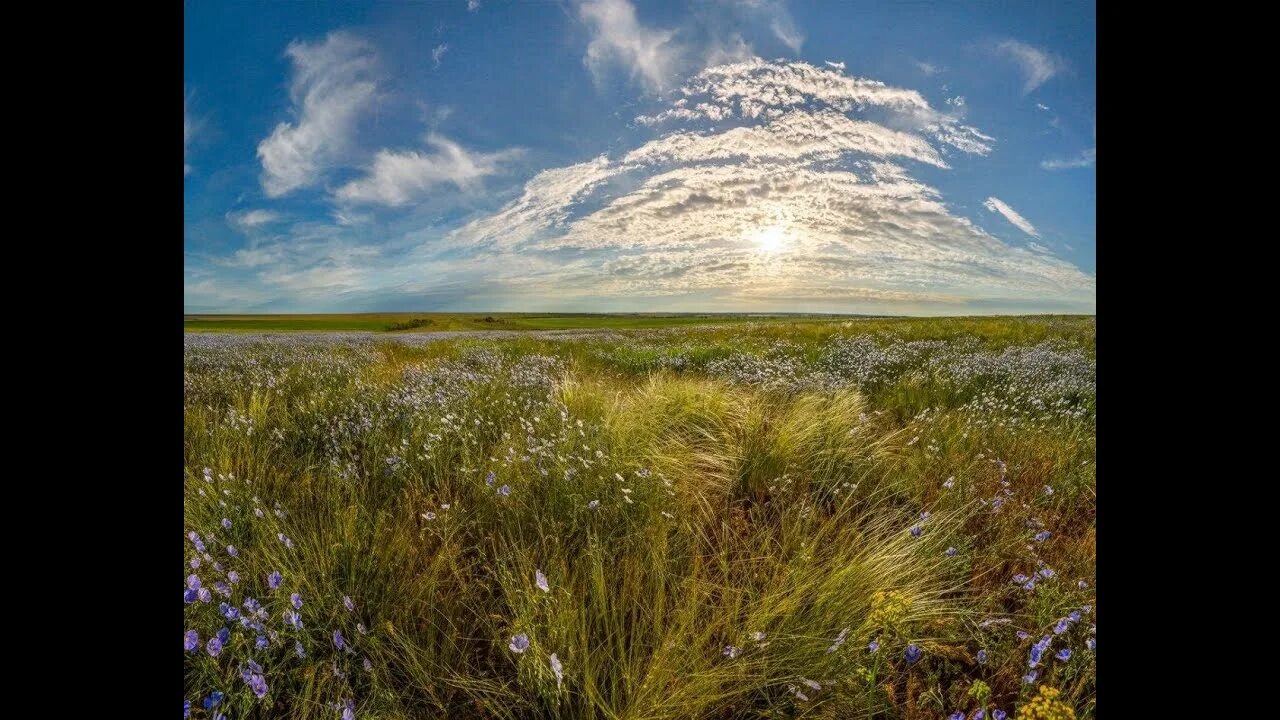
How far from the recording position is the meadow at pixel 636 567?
5.67ft

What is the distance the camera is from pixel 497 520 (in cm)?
280

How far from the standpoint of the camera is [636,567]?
7.32ft

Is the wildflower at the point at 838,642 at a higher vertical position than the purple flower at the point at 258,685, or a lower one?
lower

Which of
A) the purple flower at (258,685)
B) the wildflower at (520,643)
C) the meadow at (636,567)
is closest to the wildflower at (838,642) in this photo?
the meadow at (636,567)

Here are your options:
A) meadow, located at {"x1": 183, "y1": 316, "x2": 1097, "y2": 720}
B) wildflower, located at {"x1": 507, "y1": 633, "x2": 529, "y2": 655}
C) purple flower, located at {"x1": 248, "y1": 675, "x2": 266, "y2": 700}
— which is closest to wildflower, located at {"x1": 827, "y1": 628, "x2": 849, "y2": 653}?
meadow, located at {"x1": 183, "y1": 316, "x2": 1097, "y2": 720}

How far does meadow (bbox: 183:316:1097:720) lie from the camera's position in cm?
173

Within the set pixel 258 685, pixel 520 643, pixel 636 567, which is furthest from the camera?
pixel 636 567

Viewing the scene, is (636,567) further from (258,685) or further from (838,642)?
(258,685)

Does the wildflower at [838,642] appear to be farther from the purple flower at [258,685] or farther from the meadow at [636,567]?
the purple flower at [258,685]

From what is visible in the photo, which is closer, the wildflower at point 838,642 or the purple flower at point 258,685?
the purple flower at point 258,685

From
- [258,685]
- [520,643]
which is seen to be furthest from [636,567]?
[258,685]
